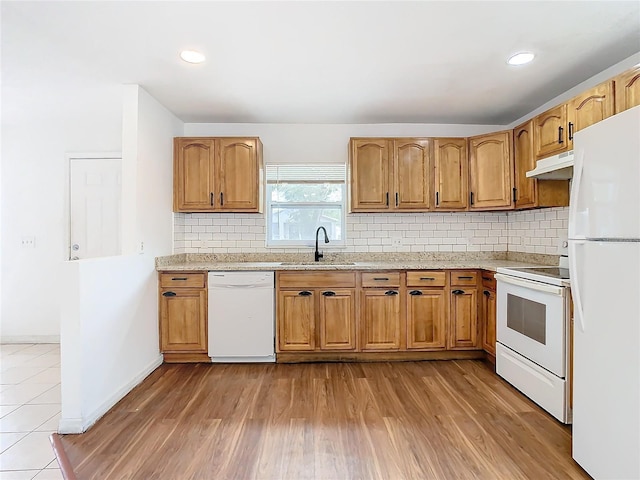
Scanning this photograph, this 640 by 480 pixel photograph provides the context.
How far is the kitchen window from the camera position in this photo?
3.76m

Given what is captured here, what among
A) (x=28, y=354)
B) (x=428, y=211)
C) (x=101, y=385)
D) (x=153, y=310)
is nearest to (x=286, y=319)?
(x=153, y=310)

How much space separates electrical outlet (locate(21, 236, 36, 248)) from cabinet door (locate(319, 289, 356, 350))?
3312 mm

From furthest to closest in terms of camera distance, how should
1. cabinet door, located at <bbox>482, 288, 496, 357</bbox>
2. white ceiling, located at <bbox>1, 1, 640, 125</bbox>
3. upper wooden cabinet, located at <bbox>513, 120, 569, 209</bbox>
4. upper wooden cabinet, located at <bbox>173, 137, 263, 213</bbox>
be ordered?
upper wooden cabinet, located at <bbox>173, 137, 263, 213</bbox>
cabinet door, located at <bbox>482, 288, 496, 357</bbox>
upper wooden cabinet, located at <bbox>513, 120, 569, 209</bbox>
white ceiling, located at <bbox>1, 1, 640, 125</bbox>

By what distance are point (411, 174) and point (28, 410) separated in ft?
12.2

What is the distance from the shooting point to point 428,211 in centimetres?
351

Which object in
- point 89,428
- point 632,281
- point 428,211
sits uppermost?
point 428,211

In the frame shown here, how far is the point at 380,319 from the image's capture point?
10.4ft

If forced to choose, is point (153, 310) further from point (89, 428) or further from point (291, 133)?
point (291, 133)

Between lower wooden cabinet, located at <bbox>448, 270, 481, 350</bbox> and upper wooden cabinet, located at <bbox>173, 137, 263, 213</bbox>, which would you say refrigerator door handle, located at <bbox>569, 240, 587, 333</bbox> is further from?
upper wooden cabinet, located at <bbox>173, 137, 263, 213</bbox>

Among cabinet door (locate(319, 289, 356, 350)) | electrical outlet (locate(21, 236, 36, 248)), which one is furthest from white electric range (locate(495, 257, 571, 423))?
electrical outlet (locate(21, 236, 36, 248))

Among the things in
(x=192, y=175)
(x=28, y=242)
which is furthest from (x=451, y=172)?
(x=28, y=242)

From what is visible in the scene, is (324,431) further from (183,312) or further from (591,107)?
(591,107)

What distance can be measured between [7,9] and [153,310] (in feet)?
7.50

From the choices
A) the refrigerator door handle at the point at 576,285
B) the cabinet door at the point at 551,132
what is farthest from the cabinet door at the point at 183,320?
the cabinet door at the point at 551,132
